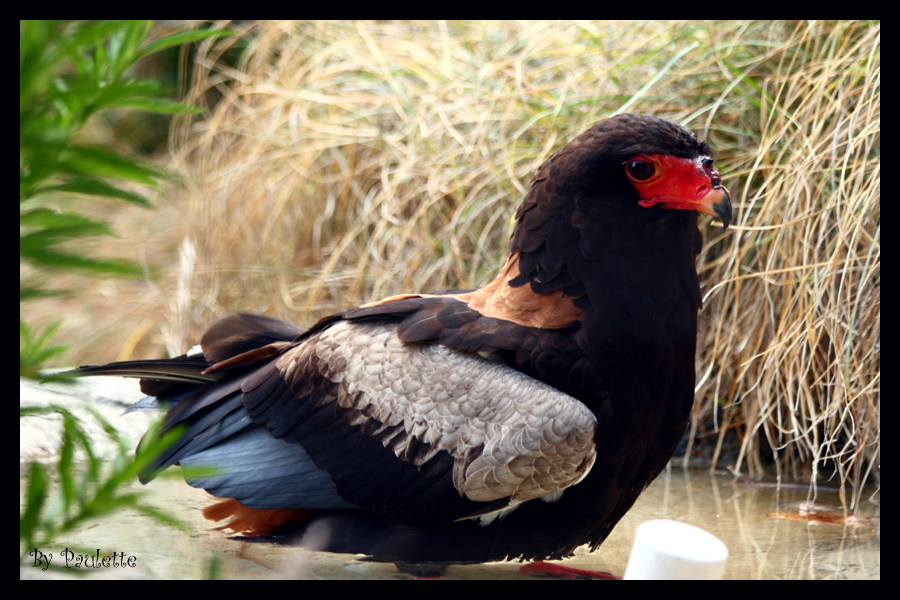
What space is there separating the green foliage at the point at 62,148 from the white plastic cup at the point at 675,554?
1318 mm

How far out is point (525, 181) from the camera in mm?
4031

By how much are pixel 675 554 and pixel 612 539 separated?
3.66ft

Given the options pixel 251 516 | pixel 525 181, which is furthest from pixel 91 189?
pixel 525 181

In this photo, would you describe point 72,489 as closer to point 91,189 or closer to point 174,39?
point 91,189

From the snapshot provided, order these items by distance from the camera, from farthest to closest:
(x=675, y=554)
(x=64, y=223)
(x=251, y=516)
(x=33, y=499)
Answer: (x=251, y=516) < (x=675, y=554) < (x=64, y=223) < (x=33, y=499)

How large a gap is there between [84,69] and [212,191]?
4.63m

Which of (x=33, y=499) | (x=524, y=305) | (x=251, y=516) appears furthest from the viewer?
(x=251, y=516)

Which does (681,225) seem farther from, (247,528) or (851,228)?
(247,528)

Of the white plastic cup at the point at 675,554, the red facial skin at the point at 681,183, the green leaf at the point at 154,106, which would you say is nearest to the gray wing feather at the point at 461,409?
the white plastic cup at the point at 675,554

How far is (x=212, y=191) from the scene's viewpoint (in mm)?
5242

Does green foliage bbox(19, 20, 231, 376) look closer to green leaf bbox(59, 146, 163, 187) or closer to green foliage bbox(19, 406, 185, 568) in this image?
green leaf bbox(59, 146, 163, 187)

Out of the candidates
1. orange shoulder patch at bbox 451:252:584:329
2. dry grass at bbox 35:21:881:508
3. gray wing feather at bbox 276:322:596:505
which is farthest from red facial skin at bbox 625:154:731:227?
dry grass at bbox 35:21:881:508

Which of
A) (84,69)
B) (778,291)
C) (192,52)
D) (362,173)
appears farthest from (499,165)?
A: (192,52)

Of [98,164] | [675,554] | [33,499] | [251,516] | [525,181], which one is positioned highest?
[525,181]
